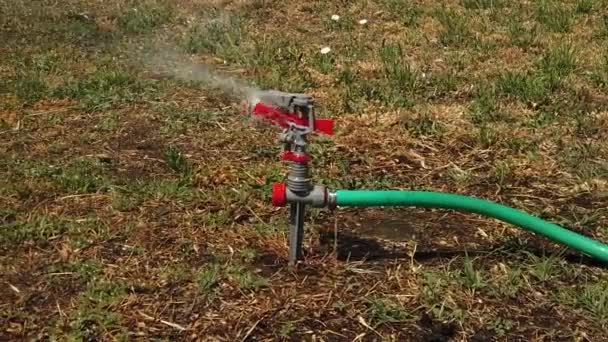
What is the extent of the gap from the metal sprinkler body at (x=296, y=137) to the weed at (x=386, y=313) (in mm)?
387

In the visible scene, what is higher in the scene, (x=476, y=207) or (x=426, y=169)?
(x=476, y=207)

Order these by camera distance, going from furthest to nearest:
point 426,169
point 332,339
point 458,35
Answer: point 458,35
point 426,169
point 332,339

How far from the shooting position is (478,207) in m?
2.81

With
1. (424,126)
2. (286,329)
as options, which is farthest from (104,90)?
(286,329)

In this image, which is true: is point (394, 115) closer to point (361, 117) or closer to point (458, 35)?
point (361, 117)

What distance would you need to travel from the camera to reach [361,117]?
14.2ft

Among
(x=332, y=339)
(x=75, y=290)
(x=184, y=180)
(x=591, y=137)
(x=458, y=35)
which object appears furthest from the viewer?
(x=458, y=35)

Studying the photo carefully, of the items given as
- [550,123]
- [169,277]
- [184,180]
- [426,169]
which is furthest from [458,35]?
[169,277]

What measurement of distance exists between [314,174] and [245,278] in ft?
3.17

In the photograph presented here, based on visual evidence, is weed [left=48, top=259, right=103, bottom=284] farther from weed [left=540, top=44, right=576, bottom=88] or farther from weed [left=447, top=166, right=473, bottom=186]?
weed [left=540, top=44, right=576, bottom=88]

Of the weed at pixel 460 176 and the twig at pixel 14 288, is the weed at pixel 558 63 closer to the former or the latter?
the weed at pixel 460 176

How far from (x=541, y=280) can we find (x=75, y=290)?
1665 millimetres

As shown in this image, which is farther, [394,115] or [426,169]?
[394,115]

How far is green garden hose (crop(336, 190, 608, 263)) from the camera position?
9.01 feet
